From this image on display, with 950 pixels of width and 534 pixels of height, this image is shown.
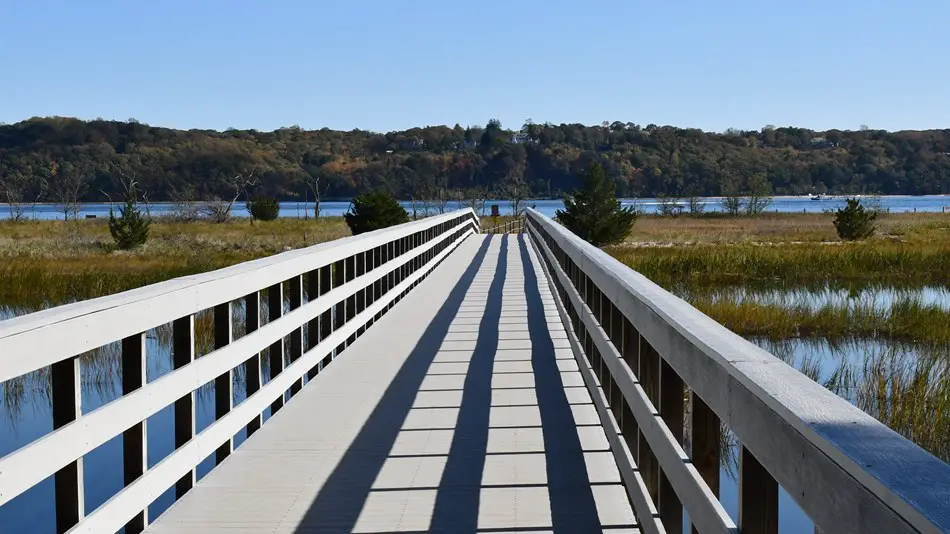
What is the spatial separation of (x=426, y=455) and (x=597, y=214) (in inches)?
1635

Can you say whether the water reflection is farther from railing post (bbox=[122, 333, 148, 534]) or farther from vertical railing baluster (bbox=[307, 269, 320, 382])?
railing post (bbox=[122, 333, 148, 534])

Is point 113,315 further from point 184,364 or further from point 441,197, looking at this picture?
point 441,197

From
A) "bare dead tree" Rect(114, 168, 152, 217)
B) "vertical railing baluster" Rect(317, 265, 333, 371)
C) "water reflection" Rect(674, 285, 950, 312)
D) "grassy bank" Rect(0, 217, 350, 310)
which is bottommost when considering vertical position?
"water reflection" Rect(674, 285, 950, 312)

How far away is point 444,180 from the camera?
16088 centimetres

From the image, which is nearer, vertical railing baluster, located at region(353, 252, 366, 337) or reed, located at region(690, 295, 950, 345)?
vertical railing baluster, located at region(353, 252, 366, 337)

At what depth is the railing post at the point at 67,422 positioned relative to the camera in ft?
11.3

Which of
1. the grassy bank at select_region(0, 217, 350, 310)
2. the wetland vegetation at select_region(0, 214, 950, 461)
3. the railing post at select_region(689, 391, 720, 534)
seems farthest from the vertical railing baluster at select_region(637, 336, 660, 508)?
the grassy bank at select_region(0, 217, 350, 310)

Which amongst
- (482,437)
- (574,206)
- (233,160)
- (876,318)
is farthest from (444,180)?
(482,437)

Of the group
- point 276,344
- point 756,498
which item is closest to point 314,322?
point 276,344

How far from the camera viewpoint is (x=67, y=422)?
346 cm

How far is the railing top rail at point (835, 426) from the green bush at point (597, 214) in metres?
42.6

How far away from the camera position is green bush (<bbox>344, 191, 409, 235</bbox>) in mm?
39594

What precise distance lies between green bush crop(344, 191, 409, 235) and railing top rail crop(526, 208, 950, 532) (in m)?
36.0

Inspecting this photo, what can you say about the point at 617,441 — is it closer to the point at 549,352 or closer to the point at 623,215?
the point at 549,352
